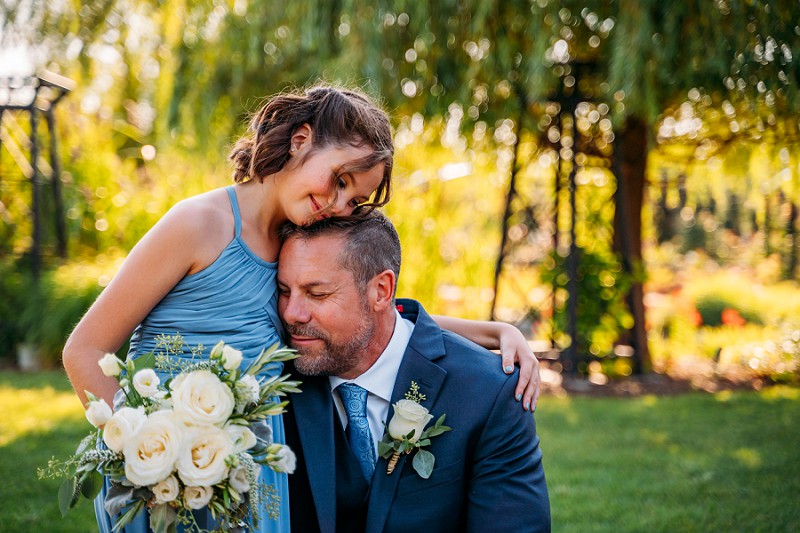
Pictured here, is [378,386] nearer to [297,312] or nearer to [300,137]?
[297,312]

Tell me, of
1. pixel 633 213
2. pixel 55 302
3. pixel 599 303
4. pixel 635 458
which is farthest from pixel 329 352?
pixel 633 213

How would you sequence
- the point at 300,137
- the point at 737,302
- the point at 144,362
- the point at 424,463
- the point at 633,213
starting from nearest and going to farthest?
the point at 144,362, the point at 424,463, the point at 300,137, the point at 633,213, the point at 737,302

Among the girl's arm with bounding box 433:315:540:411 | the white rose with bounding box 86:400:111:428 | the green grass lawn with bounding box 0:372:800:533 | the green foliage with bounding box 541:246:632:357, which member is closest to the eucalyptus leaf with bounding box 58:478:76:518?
the white rose with bounding box 86:400:111:428

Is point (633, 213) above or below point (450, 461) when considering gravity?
above

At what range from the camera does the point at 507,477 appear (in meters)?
2.89

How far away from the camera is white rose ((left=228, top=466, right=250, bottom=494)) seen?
6.80 feet

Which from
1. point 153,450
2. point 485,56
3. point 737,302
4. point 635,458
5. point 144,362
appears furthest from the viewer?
point 737,302

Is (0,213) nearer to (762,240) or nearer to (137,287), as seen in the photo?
(137,287)

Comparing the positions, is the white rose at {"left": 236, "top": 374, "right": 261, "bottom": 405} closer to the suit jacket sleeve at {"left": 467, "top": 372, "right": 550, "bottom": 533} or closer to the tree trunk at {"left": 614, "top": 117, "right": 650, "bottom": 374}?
the suit jacket sleeve at {"left": 467, "top": 372, "right": 550, "bottom": 533}

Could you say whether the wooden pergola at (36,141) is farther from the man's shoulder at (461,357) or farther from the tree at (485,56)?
the man's shoulder at (461,357)

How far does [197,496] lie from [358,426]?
105 centimetres

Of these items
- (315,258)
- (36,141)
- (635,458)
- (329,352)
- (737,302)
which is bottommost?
(635,458)

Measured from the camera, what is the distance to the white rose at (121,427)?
2014 millimetres

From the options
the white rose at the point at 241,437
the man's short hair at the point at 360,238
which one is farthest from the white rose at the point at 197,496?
the man's short hair at the point at 360,238
